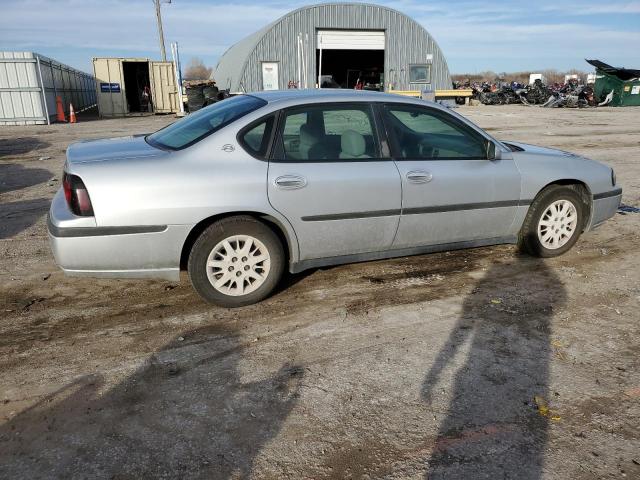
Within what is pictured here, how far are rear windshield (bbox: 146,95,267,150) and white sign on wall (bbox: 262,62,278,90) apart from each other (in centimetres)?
2578

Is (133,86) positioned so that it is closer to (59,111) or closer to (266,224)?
(59,111)

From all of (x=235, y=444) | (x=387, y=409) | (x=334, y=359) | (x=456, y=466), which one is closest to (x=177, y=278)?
(x=334, y=359)

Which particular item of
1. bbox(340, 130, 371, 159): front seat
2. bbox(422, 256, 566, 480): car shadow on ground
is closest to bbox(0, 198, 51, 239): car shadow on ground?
bbox(340, 130, 371, 159): front seat

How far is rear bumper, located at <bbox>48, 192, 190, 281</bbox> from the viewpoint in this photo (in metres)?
3.38

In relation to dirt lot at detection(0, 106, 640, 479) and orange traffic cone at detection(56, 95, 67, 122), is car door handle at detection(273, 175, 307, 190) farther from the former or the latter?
orange traffic cone at detection(56, 95, 67, 122)

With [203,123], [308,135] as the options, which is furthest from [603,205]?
[203,123]

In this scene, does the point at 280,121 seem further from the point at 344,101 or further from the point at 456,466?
the point at 456,466

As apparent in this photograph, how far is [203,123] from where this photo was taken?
4.04 metres

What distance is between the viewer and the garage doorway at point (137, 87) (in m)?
27.9

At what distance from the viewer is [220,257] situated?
3709 millimetres

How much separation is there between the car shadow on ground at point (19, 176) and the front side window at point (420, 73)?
987 inches

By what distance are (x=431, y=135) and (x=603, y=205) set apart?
82.5 inches

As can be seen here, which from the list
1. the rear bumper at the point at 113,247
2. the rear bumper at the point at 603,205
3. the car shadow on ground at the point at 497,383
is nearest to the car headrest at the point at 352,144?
the rear bumper at the point at 113,247

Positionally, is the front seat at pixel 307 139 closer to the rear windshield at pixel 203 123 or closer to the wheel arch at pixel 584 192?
the rear windshield at pixel 203 123
